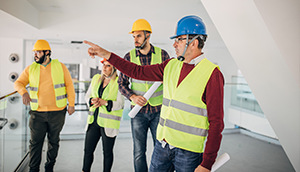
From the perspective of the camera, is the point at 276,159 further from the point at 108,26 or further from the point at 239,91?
the point at 108,26

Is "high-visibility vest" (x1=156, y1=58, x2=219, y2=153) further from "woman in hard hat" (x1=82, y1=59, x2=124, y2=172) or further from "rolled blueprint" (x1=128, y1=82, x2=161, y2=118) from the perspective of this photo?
"woman in hard hat" (x1=82, y1=59, x2=124, y2=172)

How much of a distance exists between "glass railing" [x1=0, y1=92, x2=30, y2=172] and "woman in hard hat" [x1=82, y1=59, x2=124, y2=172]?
82 cm

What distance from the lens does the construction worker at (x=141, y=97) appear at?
2.07 m

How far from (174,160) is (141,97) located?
0.73 meters

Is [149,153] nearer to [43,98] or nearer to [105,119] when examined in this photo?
[105,119]

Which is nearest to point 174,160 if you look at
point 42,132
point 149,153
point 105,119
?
point 105,119

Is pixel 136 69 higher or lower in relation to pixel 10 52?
lower

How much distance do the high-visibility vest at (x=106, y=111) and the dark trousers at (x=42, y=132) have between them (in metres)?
0.52

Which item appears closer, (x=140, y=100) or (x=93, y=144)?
(x=140, y=100)

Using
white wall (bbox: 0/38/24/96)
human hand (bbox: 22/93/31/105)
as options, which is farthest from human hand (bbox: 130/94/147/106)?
white wall (bbox: 0/38/24/96)

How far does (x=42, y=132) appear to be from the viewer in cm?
256

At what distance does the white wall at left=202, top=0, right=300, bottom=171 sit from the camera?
4.30 ft

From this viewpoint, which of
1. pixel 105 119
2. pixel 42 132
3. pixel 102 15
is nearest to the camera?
pixel 105 119

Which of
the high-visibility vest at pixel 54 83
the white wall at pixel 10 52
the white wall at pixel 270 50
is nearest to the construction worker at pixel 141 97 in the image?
the white wall at pixel 270 50
